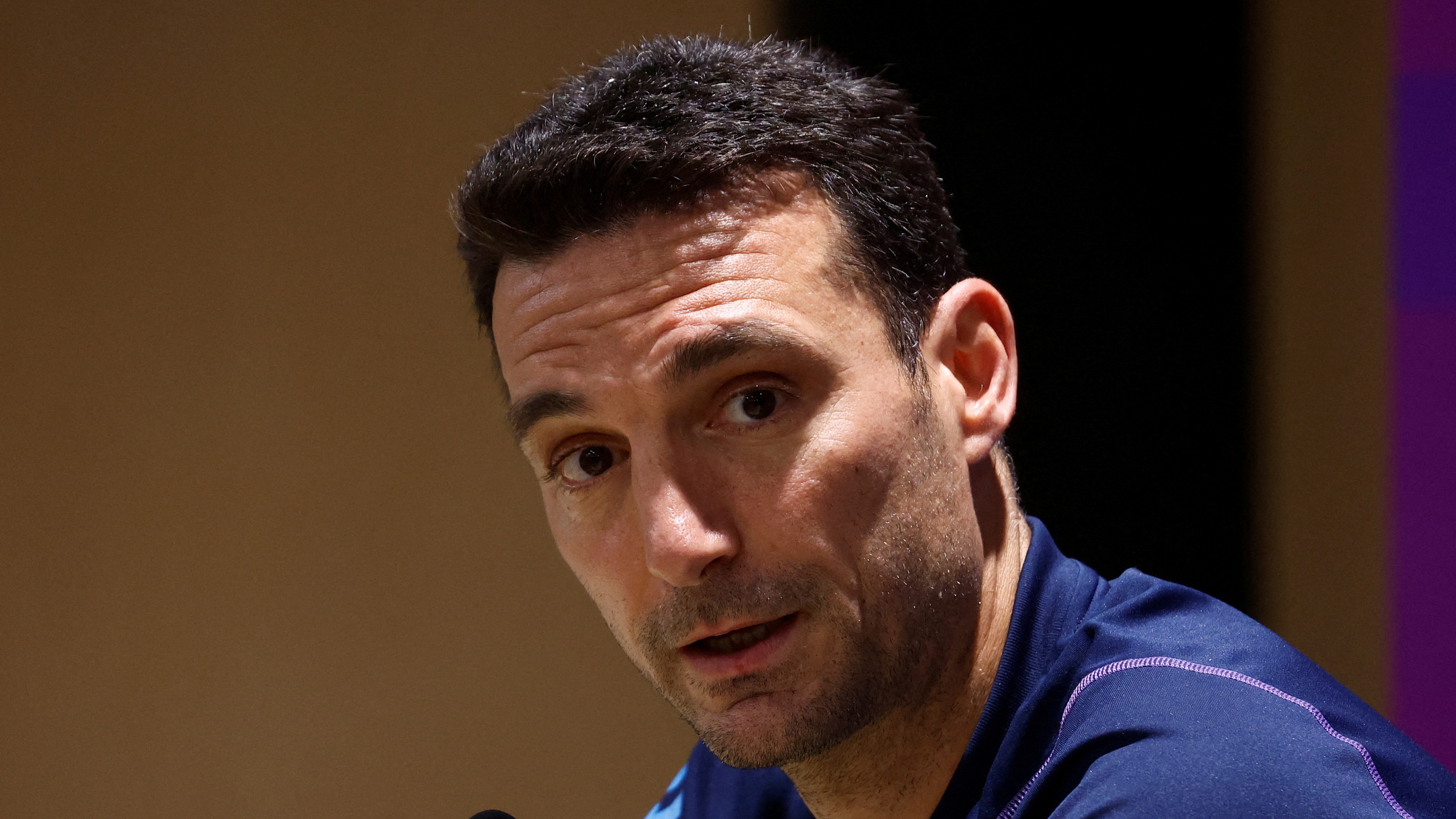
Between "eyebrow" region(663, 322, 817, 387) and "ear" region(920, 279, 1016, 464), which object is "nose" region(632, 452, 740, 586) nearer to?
"eyebrow" region(663, 322, 817, 387)

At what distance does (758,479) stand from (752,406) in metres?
Answer: 0.07

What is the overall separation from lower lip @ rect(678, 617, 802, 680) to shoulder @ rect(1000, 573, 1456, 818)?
0.76 ft

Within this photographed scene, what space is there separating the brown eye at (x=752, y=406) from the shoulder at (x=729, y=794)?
530 millimetres

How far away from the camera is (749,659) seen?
105cm

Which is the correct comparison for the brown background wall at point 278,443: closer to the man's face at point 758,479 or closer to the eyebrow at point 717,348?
the man's face at point 758,479

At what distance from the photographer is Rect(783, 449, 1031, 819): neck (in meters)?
1.13

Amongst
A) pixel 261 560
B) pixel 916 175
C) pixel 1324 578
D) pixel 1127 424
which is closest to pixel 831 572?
pixel 916 175

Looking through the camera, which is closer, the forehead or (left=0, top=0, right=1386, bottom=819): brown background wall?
the forehead

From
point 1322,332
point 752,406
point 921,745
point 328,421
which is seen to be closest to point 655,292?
point 752,406

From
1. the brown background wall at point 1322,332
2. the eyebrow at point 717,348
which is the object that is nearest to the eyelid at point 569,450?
the eyebrow at point 717,348

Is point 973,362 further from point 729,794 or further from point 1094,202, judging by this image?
point 1094,202

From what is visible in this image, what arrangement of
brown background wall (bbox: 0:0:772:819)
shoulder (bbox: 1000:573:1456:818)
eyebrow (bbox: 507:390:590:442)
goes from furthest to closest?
brown background wall (bbox: 0:0:772:819) < eyebrow (bbox: 507:390:590:442) < shoulder (bbox: 1000:573:1456:818)

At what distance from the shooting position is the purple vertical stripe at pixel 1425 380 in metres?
2.14

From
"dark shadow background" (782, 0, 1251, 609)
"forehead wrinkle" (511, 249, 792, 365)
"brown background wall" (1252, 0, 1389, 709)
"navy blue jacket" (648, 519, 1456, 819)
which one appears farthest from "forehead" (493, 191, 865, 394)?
"brown background wall" (1252, 0, 1389, 709)
